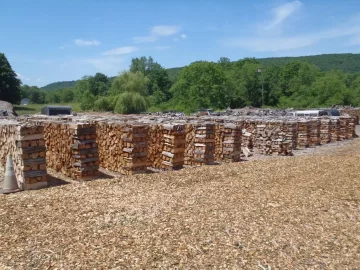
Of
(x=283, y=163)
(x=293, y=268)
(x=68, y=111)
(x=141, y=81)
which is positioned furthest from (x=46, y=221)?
(x=141, y=81)

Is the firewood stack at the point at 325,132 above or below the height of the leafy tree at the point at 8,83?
below

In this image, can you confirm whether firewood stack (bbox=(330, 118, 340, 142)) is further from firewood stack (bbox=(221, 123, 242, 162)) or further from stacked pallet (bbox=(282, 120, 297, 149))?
firewood stack (bbox=(221, 123, 242, 162))

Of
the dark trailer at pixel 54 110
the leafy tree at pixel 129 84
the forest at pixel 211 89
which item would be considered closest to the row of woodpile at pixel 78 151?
the dark trailer at pixel 54 110

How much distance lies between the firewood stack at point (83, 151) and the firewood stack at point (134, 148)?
34.6 inches

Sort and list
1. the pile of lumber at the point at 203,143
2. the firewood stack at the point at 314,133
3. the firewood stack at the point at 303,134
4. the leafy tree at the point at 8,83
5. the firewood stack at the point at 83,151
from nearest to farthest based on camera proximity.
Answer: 1. the firewood stack at the point at 83,151
2. the pile of lumber at the point at 203,143
3. the firewood stack at the point at 303,134
4. the firewood stack at the point at 314,133
5. the leafy tree at the point at 8,83

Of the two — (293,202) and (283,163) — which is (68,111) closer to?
(283,163)

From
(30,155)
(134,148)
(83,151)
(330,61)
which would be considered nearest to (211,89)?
(134,148)

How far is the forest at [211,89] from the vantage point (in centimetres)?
5406

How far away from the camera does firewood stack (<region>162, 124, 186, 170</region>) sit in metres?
9.95

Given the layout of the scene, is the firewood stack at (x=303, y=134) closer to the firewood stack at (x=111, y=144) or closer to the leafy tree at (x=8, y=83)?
the firewood stack at (x=111, y=144)

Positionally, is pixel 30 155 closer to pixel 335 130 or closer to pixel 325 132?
pixel 325 132

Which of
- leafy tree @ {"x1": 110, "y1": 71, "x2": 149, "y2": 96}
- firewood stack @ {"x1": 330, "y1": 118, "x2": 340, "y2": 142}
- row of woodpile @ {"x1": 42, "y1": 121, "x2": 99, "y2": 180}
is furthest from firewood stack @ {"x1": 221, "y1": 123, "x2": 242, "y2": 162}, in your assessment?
leafy tree @ {"x1": 110, "y1": 71, "x2": 149, "y2": 96}

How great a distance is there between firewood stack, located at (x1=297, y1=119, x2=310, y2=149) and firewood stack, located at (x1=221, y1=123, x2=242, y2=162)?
26.7ft

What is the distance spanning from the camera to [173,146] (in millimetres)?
9930
